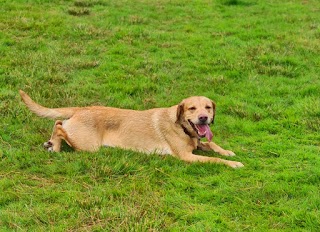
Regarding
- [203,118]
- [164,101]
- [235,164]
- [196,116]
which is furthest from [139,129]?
[164,101]

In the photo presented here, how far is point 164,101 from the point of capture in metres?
9.79

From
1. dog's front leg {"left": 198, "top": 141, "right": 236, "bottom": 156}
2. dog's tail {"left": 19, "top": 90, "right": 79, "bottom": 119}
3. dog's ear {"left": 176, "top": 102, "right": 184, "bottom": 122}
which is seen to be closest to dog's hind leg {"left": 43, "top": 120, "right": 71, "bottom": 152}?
dog's tail {"left": 19, "top": 90, "right": 79, "bottom": 119}

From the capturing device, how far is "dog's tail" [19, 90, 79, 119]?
736 centimetres

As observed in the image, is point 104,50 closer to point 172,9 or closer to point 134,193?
point 172,9

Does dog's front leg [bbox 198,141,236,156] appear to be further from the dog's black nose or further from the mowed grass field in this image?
the dog's black nose

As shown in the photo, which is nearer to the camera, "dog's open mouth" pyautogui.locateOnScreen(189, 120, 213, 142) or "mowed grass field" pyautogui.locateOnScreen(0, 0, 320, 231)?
"mowed grass field" pyautogui.locateOnScreen(0, 0, 320, 231)

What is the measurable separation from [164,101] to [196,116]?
2730 millimetres

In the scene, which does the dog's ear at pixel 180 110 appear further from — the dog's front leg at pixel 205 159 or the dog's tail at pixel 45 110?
the dog's tail at pixel 45 110

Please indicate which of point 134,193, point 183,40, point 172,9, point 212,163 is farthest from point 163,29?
point 134,193

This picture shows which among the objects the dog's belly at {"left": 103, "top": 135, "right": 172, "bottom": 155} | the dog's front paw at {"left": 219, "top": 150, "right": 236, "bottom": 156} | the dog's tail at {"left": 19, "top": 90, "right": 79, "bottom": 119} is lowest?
the dog's front paw at {"left": 219, "top": 150, "right": 236, "bottom": 156}

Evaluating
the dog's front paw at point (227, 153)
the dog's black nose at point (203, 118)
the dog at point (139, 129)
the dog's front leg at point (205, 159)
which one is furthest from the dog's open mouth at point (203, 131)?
the dog's front paw at point (227, 153)

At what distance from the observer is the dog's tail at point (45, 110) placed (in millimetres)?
7355

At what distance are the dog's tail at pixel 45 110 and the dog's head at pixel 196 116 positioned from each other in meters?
1.85

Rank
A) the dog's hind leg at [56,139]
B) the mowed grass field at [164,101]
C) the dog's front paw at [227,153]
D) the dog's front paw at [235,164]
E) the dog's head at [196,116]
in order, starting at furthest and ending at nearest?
1. the dog's front paw at [227,153]
2. the dog's hind leg at [56,139]
3. the dog's head at [196,116]
4. the dog's front paw at [235,164]
5. the mowed grass field at [164,101]
